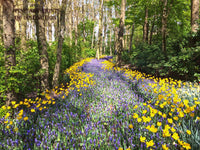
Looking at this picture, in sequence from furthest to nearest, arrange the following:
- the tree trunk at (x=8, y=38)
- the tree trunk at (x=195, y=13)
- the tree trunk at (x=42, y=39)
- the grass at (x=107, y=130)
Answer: the tree trunk at (x=195, y=13)
the tree trunk at (x=42, y=39)
the tree trunk at (x=8, y=38)
the grass at (x=107, y=130)

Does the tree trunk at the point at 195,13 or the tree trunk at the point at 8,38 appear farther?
Answer: the tree trunk at the point at 195,13

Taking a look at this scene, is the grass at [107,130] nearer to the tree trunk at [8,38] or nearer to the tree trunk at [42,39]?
the tree trunk at [8,38]

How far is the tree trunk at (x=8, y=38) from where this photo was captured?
3180 millimetres

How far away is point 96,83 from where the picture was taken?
219 inches

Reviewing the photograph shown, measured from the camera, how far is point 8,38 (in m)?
3.26

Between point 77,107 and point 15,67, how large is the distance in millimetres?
1971

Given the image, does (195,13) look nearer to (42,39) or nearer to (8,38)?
(42,39)

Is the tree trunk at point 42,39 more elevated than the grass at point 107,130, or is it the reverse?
the tree trunk at point 42,39

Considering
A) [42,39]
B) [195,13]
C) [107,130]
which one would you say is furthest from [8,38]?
[195,13]

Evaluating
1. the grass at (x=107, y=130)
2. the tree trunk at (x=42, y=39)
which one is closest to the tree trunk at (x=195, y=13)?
the grass at (x=107, y=130)

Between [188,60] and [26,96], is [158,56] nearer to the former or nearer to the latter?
[188,60]

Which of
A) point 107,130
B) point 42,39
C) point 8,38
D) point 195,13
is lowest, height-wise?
point 107,130

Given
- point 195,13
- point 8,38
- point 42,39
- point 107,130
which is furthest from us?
point 195,13

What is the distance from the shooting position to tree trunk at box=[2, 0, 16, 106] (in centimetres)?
318
